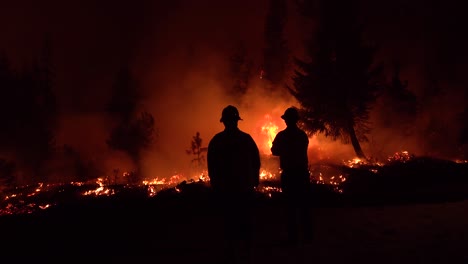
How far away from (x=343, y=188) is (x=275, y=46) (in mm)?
31369

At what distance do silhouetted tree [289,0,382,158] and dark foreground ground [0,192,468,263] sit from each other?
43.3 ft

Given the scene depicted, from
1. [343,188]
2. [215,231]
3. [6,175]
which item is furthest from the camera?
[6,175]

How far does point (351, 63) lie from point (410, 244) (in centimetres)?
1726

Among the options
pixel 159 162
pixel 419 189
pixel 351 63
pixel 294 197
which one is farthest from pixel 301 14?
pixel 159 162

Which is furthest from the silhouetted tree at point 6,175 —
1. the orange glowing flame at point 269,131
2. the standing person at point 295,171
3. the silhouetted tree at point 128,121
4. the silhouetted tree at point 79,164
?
the standing person at point 295,171

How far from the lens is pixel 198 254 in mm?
7090

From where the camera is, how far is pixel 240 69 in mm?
47562

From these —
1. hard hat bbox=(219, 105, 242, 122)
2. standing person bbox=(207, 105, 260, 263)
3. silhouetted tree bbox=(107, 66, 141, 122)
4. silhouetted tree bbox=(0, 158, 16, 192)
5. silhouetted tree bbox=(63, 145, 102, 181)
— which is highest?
silhouetted tree bbox=(107, 66, 141, 122)

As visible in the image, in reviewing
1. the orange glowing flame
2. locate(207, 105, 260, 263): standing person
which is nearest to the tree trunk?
the orange glowing flame

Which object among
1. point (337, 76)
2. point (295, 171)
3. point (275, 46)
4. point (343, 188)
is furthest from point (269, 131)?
point (295, 171)

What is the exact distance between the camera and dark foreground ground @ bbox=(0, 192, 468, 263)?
22.0 ft

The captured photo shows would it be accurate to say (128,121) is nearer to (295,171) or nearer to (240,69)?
(240,69)

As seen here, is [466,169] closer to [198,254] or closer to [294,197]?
[294,197]

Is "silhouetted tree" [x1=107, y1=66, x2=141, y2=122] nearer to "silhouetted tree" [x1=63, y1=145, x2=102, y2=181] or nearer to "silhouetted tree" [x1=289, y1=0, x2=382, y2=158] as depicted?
"silhouetted tree" [x1=63, y1=145, x2=102, y2=181]
